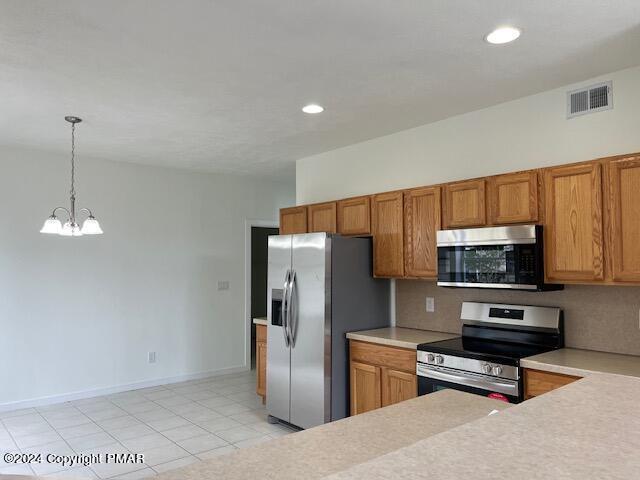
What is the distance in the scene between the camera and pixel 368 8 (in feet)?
7.20

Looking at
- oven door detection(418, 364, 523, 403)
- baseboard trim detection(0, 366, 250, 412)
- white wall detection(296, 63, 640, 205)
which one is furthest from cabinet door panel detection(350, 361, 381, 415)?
baseboard trim detection(0, 366, 250, 412)

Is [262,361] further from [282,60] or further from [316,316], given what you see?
[282,60]

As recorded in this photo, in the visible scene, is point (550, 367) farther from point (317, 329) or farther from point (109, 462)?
point (109, 462)

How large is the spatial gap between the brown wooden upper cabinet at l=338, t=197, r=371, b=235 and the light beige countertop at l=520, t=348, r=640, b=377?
180cm

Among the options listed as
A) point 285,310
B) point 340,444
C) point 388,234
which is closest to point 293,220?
point 285,310

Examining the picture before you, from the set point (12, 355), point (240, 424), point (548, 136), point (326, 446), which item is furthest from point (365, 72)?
point (12, 355)

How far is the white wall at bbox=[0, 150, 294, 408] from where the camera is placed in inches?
190

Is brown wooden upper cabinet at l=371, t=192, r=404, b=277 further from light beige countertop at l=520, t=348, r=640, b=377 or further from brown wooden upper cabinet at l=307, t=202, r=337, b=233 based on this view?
light beige countertop at l=520, t=348, r=640, b=377

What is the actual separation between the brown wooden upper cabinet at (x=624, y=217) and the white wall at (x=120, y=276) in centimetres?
464

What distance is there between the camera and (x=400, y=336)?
3738mm

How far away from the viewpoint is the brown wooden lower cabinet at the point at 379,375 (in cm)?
348

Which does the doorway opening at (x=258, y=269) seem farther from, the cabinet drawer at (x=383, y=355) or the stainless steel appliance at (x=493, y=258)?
the stainless steel appliance at (x=493, y=258)

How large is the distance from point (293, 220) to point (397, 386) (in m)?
2.13

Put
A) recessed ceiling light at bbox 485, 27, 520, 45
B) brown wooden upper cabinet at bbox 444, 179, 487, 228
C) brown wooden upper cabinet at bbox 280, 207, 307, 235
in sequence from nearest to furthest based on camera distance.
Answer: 1. recessed ceiling light at bbox 485, 27, 520, 45
2. brown wooden upper cabinet at bbox 444, 179, 487, 228
3. brown wooden upper cabinet at bbox 280, 207, 307, 235
